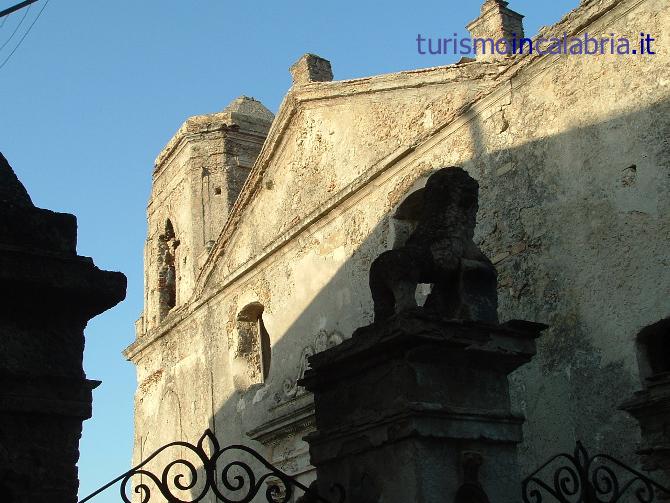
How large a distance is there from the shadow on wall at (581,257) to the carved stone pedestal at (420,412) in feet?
11.7

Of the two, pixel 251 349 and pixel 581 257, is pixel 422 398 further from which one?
pixel 251 349

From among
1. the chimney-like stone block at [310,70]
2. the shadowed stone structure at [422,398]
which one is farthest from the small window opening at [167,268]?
the shadowed stone structure at [422,398]

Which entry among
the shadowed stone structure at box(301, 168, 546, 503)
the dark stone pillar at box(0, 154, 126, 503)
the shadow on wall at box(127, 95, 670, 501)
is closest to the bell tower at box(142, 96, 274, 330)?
the shadow on wall at box(127, 95, 670, 501)

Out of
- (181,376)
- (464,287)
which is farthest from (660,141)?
(181,376)

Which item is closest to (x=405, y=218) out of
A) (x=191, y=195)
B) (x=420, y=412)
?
(x=191, y=195)

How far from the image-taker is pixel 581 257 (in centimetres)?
750

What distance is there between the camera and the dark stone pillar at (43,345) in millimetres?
2529

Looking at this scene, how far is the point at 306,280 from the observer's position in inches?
446

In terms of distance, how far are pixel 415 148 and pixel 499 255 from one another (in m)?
1.81

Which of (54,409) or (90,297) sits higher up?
(90,297)

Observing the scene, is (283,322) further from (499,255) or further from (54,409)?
(54,409)

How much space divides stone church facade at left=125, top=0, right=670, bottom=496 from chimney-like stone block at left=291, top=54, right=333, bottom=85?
0.11ft

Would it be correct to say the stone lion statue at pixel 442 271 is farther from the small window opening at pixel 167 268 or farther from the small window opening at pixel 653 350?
the small window opening at pixel 167 268

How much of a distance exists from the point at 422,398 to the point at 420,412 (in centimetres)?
11
